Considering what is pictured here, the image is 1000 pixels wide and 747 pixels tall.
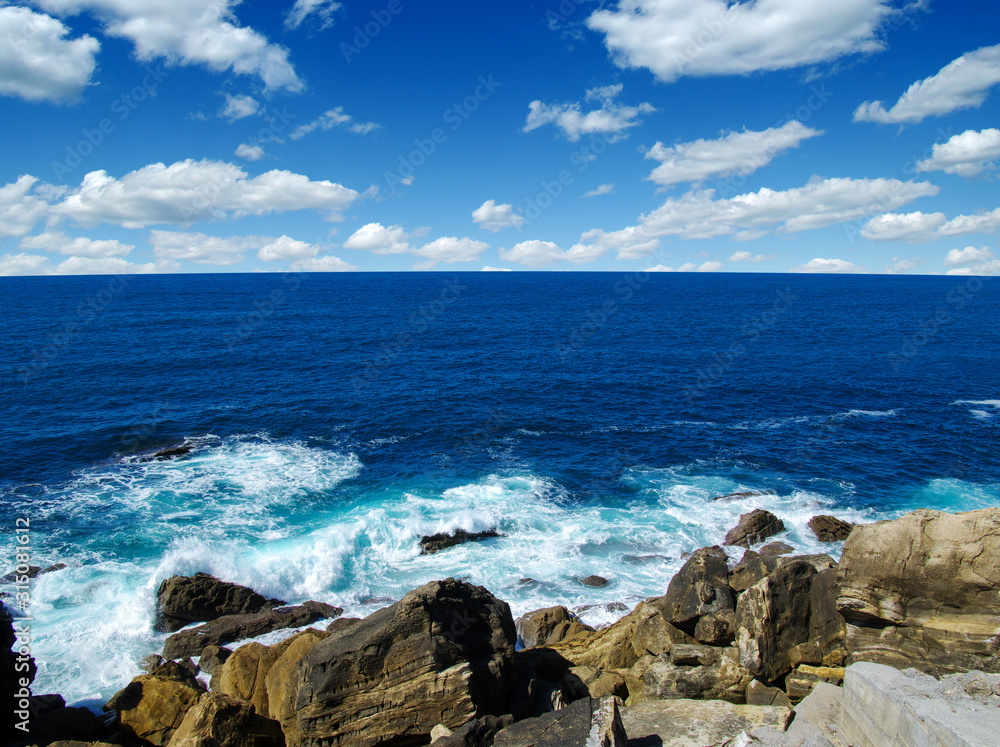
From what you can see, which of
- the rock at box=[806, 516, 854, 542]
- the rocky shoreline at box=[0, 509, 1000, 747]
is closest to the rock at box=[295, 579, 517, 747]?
Answer: the rocky shoreline at box=[0, 509, 1000, 747]

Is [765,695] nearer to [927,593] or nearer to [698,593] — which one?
[698,593]

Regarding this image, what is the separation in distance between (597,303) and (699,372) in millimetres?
99523

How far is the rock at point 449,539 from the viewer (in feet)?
111

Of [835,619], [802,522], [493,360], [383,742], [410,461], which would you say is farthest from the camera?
[493,360]

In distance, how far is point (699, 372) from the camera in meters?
72.6

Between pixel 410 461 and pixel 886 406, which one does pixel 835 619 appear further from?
pixel 886 406

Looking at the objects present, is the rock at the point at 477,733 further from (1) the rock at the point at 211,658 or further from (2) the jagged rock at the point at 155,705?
(1) the rock at the point at 211,658

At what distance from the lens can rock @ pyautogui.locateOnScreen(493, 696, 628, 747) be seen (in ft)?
43.4

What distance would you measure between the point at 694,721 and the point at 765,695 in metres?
2.87

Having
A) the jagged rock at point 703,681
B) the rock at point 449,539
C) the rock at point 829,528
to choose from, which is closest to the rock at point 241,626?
the rock at point 449,539

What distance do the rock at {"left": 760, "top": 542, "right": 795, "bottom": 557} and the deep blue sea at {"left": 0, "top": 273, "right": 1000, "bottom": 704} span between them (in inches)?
52.9

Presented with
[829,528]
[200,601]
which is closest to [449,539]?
[200,601]

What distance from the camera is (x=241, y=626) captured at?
85.7 feet

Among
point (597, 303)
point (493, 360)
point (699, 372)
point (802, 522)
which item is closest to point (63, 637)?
point (802, 522)
